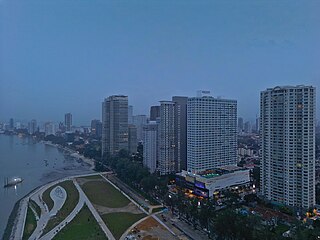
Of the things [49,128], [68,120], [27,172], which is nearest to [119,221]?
[27,172]

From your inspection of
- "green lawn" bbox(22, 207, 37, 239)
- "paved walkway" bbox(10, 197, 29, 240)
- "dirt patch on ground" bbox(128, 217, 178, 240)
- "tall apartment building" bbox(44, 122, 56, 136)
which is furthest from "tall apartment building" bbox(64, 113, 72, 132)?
"dirt patch on ground" bbox(128, 217, 178, 240)

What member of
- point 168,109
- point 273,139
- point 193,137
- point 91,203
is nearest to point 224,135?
point 193,137

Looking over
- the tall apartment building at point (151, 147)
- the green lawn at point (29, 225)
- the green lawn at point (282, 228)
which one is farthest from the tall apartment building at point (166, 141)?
the green lawn at point (282, 228)

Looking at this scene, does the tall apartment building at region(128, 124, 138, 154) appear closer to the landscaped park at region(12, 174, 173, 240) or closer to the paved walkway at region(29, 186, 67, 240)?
the landscaped park at region(12, 174, 173, 240)

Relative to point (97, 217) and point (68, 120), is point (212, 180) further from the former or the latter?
point (68, 120)

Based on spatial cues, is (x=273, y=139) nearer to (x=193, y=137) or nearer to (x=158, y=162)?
(x=193, y=137)

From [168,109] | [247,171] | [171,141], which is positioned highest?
[168,109]
